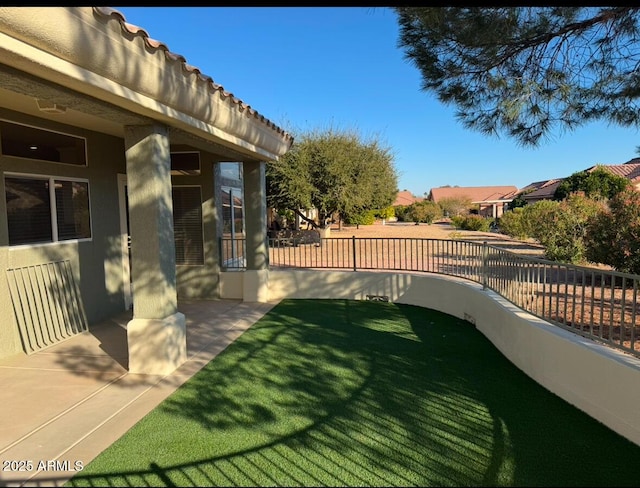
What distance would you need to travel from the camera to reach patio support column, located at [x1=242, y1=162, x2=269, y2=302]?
8.27 m

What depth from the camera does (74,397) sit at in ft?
12.9

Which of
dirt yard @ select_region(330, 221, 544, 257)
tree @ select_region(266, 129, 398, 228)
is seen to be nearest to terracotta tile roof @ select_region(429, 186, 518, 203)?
dirt yard @ select_region(330, 221, 544, 257)

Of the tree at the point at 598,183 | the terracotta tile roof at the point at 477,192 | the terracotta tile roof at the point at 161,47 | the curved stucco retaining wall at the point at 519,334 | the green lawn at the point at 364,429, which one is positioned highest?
the terracotta tile roof at the point at 477,192

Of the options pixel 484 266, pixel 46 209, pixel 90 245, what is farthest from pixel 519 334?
pixel 46 209

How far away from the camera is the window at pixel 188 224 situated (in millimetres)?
8383

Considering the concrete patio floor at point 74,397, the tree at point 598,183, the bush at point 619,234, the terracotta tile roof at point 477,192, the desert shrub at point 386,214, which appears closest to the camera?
the concrete patio floor at point 74,397

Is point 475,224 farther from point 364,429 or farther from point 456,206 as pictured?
point 364,429

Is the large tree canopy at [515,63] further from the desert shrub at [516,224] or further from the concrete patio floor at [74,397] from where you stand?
the desert shrub at [516,224]

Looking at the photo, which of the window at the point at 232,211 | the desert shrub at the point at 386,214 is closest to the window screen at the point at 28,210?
the window at the point at 232,211

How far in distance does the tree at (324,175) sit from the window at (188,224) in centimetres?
1041

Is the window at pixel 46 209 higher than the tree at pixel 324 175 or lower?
lower

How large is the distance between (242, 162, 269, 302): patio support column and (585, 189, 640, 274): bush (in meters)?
6.94

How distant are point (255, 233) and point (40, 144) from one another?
386cm

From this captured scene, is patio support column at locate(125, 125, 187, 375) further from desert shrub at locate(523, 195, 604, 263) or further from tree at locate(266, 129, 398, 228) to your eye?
tree at locate(266, 129, 398, 228)
